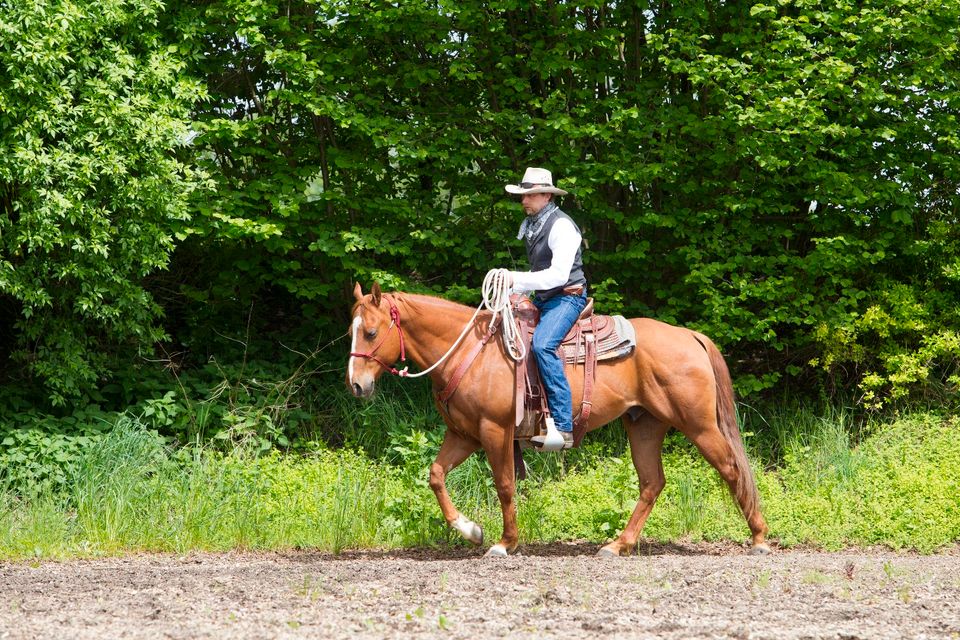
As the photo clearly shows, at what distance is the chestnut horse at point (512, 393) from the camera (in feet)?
25.9

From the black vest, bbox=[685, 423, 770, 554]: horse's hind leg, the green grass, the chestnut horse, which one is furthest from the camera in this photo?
the green grass

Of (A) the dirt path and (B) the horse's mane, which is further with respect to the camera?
(B) the horse's mane

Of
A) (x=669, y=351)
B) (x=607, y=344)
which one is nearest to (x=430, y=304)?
(x=607, y=344)

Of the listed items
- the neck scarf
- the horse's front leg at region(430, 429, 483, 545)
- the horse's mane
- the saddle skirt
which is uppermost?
the neck scarf

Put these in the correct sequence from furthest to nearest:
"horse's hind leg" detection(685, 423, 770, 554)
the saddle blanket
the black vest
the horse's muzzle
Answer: "horse's hind leg" detection(685, 423, 770, 554) < the saddle blanket < the black vest < the horse's muzzle

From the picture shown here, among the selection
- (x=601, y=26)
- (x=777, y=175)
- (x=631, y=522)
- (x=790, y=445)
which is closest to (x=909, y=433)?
(x=790, y=445)

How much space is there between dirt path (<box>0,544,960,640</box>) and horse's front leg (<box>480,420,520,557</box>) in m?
0.62

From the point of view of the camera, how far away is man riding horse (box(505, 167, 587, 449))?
7953 millimetres

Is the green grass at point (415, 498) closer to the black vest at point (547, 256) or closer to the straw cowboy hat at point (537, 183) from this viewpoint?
the black vest at point (547, 256)

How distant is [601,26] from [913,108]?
133 inches

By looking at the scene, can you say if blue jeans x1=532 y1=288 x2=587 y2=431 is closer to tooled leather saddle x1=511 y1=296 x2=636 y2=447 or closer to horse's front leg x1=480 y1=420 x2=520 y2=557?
tooled leather saddle x1=511 y1=296 x2=636 y2=447

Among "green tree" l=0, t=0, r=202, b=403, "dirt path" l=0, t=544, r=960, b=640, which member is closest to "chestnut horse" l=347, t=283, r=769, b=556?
"dirt path" l=0, t=544, r=960, b=640

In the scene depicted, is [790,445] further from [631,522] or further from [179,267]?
[179,267]

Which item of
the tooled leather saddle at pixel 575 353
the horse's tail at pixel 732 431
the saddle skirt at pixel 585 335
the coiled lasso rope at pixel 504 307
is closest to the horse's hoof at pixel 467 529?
the tooled leather saddle at pixel 575 353
